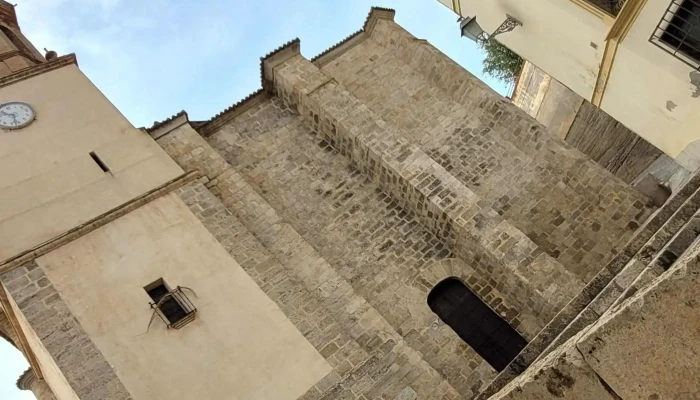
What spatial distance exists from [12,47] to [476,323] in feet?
34.9

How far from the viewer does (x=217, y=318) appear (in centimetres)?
695

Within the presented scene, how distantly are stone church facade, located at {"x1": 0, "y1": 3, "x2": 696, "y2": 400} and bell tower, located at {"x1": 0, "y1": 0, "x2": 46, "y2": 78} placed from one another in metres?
1.13

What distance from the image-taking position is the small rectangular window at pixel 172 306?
6824 mm

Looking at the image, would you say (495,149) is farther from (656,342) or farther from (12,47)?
(12,47)

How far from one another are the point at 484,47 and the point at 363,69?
6.14 m

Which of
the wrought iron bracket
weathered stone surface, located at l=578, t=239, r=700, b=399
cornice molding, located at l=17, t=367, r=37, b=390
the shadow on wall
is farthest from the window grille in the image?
cornice molding, located at l=17, t=367, r=37, b=390

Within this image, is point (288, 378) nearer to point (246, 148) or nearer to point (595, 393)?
point (595, 393)

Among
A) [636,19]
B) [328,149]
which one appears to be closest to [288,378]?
[328,149]

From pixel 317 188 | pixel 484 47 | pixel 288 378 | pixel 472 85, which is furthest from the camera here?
pixel 484 47

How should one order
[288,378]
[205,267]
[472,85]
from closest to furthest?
[288,378]
[205,267]
[472,85]

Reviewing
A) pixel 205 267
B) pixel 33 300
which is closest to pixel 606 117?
pixel 205 267

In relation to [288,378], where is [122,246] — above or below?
above

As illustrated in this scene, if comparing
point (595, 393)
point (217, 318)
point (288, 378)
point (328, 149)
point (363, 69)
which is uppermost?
point (363, 69)

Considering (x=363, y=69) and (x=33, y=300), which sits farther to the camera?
(x=363, y=69)
